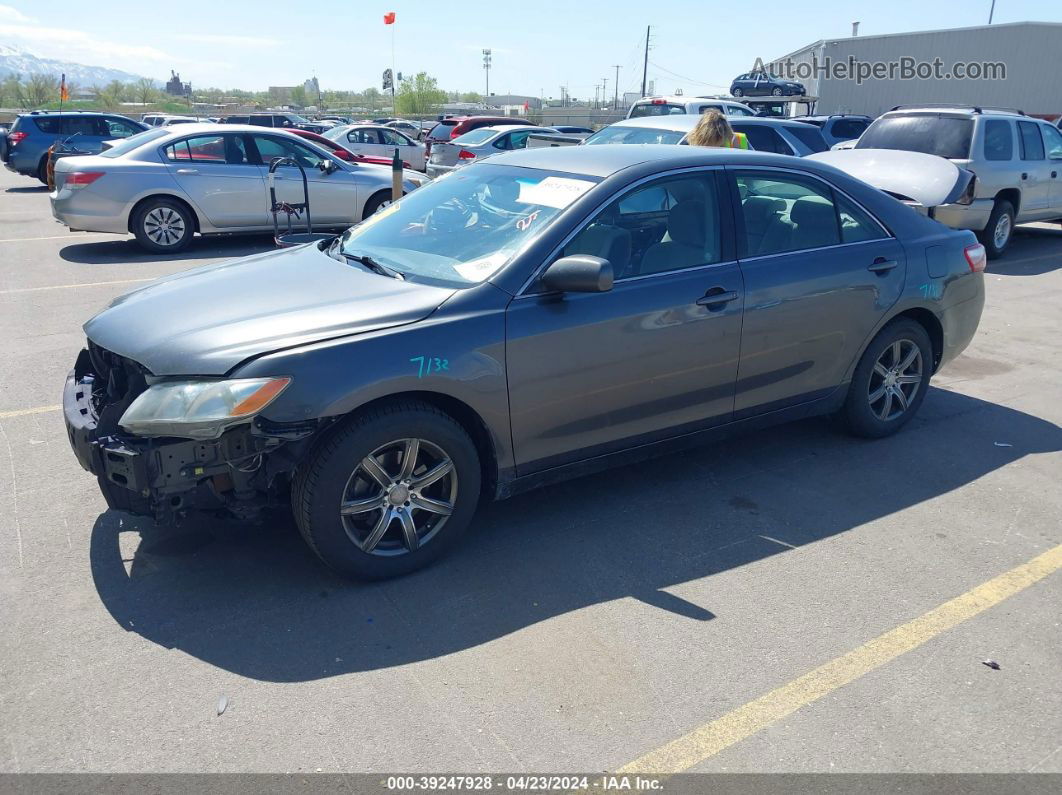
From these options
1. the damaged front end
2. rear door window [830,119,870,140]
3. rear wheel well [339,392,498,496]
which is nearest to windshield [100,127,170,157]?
the damaged front end

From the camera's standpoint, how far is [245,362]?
3.40 meters

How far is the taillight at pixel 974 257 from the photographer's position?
18.2 feet

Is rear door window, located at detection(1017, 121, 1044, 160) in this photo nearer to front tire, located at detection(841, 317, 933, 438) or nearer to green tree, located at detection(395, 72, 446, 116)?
front tire, located at detection(841, 317, 933, 438)

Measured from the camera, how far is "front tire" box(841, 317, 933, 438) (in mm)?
5227

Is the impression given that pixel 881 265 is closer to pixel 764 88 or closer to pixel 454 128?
pixel 454 128

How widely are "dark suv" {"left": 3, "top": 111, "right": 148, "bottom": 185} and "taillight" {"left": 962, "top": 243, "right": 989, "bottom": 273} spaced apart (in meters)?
18.8

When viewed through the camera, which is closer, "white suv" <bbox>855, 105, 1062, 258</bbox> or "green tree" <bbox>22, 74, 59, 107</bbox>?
"white suv" <bbox>855, 105, 1062, 258</bbox>

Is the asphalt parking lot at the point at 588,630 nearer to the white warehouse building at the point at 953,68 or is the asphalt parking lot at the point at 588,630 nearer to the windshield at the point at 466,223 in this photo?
the windshield at the point at 466,223

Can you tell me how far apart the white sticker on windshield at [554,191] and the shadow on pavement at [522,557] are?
1504mm

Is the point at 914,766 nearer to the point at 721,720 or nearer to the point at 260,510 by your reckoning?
the point at 721,720

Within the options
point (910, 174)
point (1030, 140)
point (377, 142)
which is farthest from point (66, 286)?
point (377, 142)

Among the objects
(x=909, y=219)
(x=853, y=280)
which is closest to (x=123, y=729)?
(x=853, y=280)

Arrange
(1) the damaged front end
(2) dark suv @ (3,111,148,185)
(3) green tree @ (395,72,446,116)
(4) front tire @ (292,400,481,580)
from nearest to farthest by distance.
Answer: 1. (1) the damaged front end
2. (4) front tire @ (292,400,481,580)
3. (2) dark suv @ (3,111,148,185)
4. (3) green tree @ (395,72,446,116)

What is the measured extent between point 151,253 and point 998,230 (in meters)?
11.3
